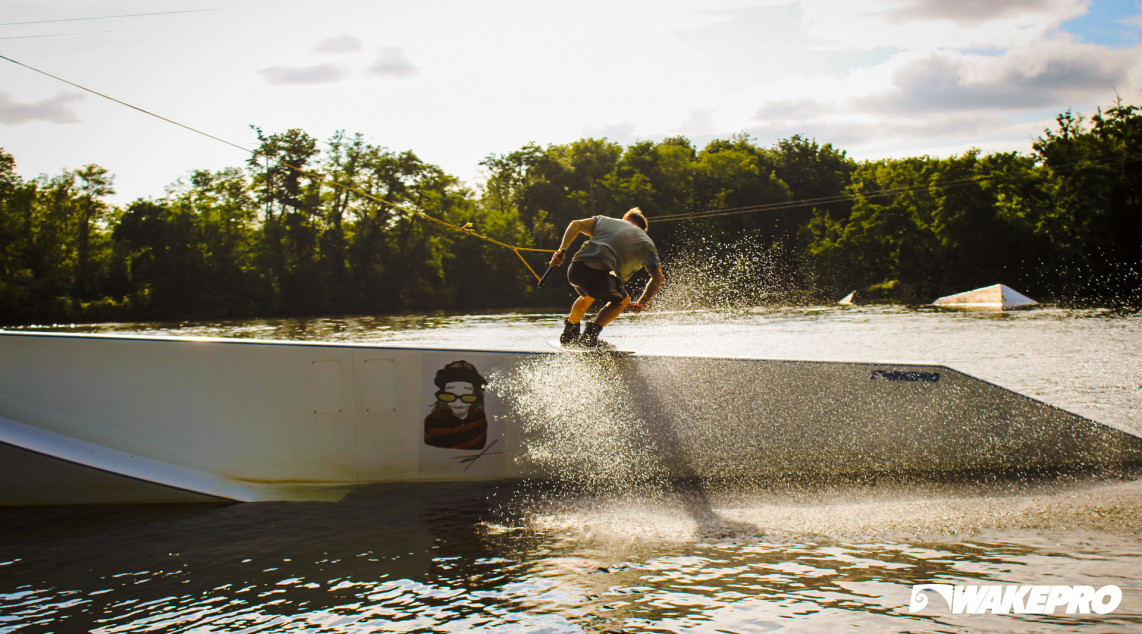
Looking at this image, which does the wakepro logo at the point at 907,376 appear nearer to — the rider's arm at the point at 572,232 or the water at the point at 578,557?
the water at the point at 578,557

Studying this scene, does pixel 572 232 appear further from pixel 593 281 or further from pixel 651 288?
pixel 651 288

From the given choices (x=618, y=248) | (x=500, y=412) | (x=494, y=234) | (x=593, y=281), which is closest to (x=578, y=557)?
(x=500, y=412)

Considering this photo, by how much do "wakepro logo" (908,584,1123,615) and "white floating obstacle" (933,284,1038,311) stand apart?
27.0 metres

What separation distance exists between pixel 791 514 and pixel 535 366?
7.83ft

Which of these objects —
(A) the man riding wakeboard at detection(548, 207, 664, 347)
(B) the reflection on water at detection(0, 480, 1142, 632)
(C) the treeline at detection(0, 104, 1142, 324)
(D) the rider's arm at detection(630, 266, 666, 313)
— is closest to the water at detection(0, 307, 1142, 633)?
(B) the reflection on water at detection(0, 480, 1142, 632)

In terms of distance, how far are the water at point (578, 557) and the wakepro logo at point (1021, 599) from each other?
67 mm

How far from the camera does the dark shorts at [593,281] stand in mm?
7551

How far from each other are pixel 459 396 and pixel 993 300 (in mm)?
28972

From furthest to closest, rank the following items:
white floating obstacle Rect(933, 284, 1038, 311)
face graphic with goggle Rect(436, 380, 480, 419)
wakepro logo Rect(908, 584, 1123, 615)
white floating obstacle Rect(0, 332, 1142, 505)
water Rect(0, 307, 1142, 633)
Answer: white floating obstacle Rect(933, 284, 1038, 311), face graphic with goggle Rect(436, 380, 480, 419), white floating obstacle Rect(0, 332, 1142, 505), water Rect(0, 307, 1142, 633), wakepro logo Rect(908, 584, 1123, 615)

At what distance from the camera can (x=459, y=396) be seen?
691 cm

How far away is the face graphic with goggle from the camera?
6.90m

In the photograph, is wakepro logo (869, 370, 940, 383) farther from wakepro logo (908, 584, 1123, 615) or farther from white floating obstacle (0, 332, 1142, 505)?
wakepro logo (908, 584, 1123, 615)

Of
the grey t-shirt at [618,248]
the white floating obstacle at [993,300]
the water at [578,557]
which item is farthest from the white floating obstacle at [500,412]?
the white floating obstacle at [993,300]

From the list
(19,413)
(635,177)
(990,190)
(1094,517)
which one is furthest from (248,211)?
(1094,517)
